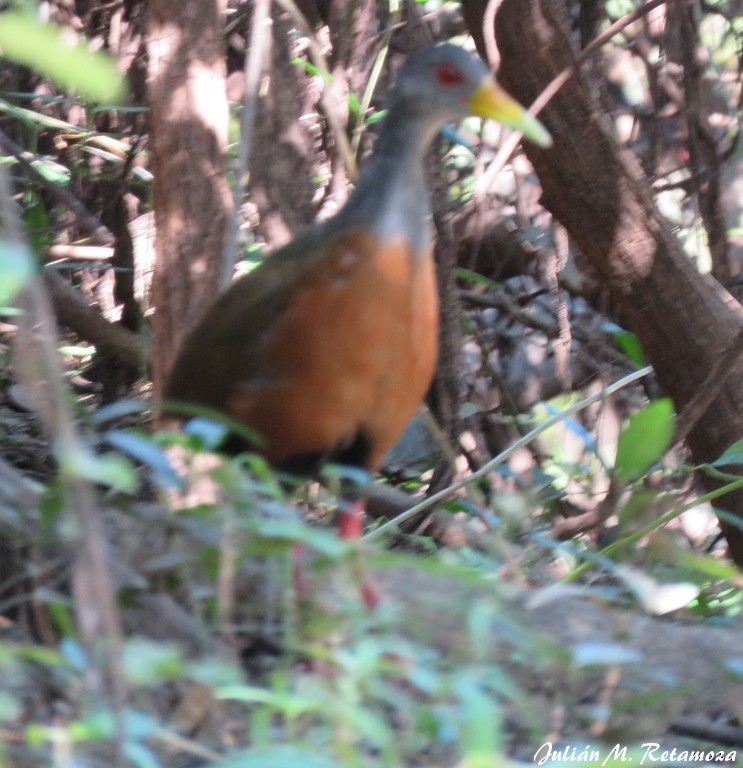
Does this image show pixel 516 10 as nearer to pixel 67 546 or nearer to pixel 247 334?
pixel 247 334

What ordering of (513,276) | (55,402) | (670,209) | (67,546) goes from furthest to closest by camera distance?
(670,209), (513,276), (67,546), (55,402)

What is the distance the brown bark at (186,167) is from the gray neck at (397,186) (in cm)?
93

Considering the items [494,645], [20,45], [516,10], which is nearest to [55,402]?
[20,45]

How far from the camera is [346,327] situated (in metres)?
2.67

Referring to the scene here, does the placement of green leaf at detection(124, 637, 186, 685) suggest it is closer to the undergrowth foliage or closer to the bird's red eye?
the undergrowth foliage

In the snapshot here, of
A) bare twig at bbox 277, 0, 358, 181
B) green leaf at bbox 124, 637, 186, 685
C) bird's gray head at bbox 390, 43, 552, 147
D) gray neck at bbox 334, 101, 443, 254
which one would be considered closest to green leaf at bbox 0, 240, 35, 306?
green leaf at bbox 124, 637, 186, 685

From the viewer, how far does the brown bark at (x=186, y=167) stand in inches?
148

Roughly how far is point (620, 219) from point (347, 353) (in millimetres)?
2111

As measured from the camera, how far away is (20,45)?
38.8 inches

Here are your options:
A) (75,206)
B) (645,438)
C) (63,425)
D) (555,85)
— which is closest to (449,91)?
(645,438)

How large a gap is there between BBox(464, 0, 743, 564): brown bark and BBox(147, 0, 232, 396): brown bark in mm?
1254

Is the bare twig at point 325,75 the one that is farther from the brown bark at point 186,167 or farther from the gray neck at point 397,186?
the brown bark at point 186,167

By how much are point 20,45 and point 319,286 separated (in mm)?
1758

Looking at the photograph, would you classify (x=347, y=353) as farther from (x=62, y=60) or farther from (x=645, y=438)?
(x=62, y=60)
